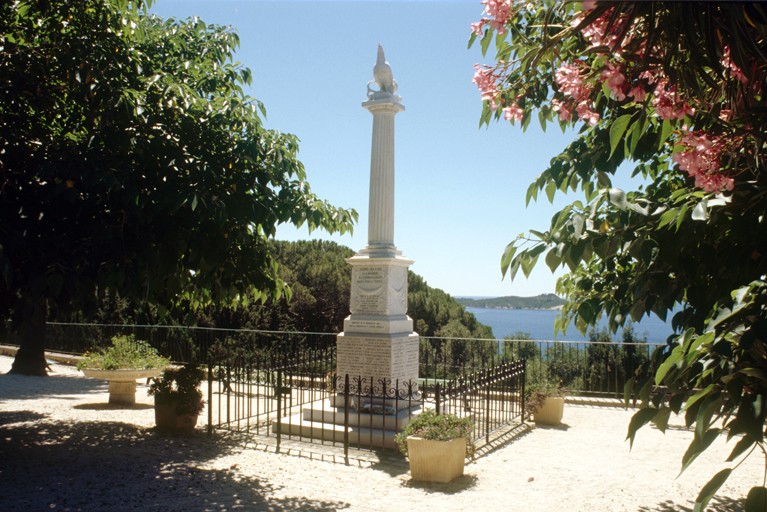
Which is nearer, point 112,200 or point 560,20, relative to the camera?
point 560,20

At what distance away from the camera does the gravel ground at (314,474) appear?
231 inches

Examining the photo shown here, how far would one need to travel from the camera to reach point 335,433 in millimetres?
8773

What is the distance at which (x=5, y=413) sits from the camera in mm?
10352

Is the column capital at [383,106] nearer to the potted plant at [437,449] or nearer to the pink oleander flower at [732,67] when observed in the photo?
the potted plant at [437,449]

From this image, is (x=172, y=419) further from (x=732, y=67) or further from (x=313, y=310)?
(x=313, y=310)

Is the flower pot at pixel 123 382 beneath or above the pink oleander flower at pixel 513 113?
beneath

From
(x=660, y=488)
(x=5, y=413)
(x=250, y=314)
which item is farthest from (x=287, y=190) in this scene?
(x=250, y=314)

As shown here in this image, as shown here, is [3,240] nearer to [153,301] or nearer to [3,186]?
[3,186]

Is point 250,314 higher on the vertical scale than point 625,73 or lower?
lower

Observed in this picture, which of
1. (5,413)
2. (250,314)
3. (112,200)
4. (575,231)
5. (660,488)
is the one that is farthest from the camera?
(250,314)

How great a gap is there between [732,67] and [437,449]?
5631 millimetres

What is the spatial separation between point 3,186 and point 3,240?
132 centimetres

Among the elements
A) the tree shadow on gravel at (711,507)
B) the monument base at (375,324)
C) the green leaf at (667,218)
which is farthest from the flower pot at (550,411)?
the green leaf at (667,218)

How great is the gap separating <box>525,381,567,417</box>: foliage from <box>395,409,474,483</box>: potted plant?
352cm
